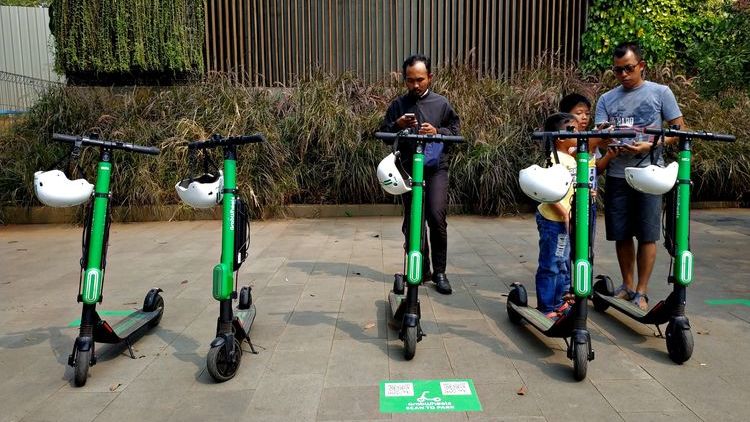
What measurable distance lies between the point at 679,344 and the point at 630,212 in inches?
47.3

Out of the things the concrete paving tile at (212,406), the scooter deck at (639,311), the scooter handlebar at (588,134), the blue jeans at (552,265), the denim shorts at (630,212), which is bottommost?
the concrete paving tile at (212,406)

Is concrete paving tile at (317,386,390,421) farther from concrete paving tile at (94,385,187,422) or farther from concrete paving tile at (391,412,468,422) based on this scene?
concrete paving tile at (94,385,187,422)

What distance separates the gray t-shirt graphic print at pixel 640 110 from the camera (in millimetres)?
4023

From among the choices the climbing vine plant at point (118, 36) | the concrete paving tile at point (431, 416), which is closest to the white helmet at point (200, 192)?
the concrete paving tile at point (431, 416)

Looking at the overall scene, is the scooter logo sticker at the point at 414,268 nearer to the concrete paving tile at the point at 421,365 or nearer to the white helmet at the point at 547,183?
the concrete paving tile at the point at 421,365

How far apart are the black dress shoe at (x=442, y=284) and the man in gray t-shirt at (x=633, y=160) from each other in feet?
4.37

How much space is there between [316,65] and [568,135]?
835 centimetres

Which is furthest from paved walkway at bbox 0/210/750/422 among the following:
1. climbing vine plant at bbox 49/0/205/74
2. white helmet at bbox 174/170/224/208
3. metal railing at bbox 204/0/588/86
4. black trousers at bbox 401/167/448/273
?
metal railing at bbox 204/0/588/86

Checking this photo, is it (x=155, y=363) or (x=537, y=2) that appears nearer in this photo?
(x=155, y=363)

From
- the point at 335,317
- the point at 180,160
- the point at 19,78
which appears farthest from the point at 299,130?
the point at 19,78

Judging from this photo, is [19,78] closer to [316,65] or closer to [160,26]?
[160,26]

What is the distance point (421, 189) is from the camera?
3.43 meters

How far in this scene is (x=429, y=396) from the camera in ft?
9.61

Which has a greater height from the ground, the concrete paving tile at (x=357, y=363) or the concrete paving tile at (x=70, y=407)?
the concrete paving tile at (x=357, y=363)
